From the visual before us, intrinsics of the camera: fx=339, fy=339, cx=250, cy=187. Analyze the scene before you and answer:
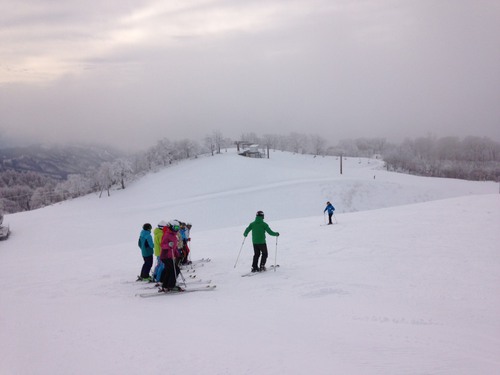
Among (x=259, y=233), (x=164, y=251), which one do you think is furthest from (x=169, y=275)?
(x=259, y=233)

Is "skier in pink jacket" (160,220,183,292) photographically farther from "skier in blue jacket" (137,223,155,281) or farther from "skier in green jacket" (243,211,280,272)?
"skier in green jacket" (243,211,280,272)

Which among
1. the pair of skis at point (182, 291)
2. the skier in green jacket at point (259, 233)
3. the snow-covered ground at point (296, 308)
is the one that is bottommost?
the pair of skis at point (182, 291)

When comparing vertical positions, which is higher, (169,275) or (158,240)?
(158,240)

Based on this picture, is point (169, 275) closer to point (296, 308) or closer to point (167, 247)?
point (167, 247)

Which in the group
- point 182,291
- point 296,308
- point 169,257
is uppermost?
point 169,257

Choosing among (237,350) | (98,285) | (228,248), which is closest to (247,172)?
(228,248)

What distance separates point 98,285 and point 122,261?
5655 mm

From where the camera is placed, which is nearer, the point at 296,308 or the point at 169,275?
the point at 296,308

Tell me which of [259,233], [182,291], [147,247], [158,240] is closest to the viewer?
[182,291]

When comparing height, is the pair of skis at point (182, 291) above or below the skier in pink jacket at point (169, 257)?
below

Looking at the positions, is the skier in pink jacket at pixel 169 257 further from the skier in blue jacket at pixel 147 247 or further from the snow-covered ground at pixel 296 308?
the skier in blue jacket at pixel 147 247

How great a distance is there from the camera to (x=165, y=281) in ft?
34.9

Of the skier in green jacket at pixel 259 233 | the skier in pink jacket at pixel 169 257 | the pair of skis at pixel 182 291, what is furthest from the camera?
the skier in green jacket at pixel 259 233

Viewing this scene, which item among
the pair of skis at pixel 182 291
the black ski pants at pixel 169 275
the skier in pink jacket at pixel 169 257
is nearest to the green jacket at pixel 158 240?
the skier in pink jacket at pixel 169 257
